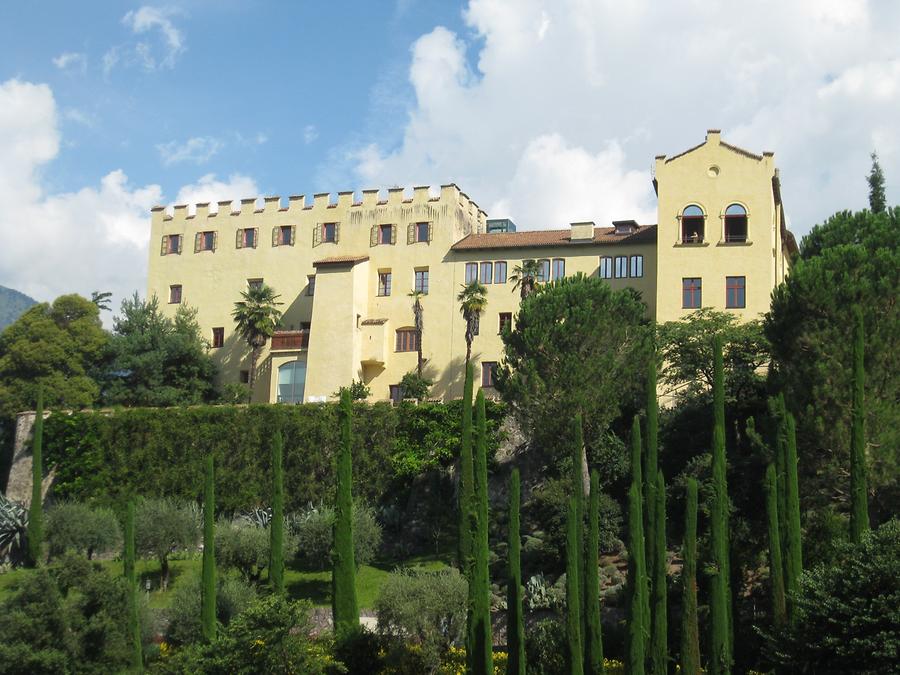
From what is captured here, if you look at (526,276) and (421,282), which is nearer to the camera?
(526,276)

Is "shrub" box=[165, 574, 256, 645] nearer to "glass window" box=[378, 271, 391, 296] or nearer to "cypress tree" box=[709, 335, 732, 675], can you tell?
"cypress tree" box=[709, 335, 732, 675]

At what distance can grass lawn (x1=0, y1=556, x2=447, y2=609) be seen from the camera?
3909 centimetres

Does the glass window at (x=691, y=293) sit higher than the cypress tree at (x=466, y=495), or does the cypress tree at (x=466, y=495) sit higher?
the glass window at (x=691, y=293)

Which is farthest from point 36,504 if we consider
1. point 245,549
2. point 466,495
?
point 466,495

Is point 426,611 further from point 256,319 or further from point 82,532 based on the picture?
point 256,319

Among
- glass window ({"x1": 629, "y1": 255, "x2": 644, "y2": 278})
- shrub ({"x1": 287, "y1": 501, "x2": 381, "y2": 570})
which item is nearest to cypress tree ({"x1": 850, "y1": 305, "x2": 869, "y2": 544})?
shrub ({"x1": 287, "y1": 501, "x2": 381, "y2": 570})

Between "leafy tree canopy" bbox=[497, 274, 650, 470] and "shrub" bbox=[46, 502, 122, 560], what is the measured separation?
15.8 meters

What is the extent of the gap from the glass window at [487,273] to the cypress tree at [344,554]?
22.0 metres

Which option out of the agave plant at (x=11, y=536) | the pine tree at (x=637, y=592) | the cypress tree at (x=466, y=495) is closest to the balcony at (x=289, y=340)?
the agave plant at (x=11, y=536)

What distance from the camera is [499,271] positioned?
55.7m

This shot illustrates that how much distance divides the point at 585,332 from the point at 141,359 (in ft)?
81.0

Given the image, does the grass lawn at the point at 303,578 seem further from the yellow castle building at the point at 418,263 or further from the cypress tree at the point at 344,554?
the yellow castle building at the point at 418,263

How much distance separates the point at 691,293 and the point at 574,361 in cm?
1127

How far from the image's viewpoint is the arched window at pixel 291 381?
56.4 meters
